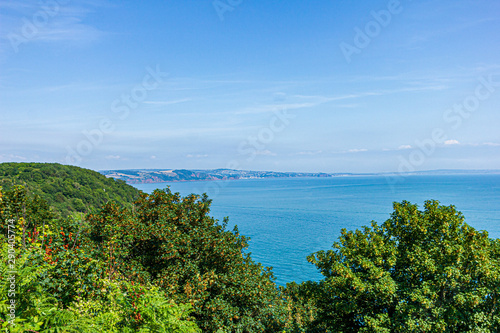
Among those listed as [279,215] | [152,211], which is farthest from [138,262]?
[279,215]

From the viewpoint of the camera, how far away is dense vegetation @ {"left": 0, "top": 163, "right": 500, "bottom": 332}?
604 cm

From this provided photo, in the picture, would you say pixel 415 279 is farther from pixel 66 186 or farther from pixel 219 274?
pixel 66 186

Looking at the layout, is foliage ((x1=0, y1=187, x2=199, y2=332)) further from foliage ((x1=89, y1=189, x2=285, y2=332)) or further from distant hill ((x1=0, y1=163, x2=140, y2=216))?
distant hill ((x1=0, y1=163, x2=140, y2=216))

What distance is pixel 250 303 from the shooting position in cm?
1227

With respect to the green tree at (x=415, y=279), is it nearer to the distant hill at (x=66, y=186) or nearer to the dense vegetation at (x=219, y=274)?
the dense vegetation at (x=219, y=274)

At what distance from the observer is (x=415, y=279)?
34.0 feet

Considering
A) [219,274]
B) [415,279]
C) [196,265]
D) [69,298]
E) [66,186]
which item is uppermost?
[69,298]

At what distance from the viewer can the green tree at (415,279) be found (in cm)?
906

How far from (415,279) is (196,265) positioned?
787 centimetres

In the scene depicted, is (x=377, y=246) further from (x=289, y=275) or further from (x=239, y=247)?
(x=289, y=275)

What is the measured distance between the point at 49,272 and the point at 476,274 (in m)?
11.1

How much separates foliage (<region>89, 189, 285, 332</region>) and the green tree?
2.60m

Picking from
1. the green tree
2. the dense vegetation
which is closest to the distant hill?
the dense vegetation

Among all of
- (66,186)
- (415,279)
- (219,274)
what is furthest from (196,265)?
(66,186)
